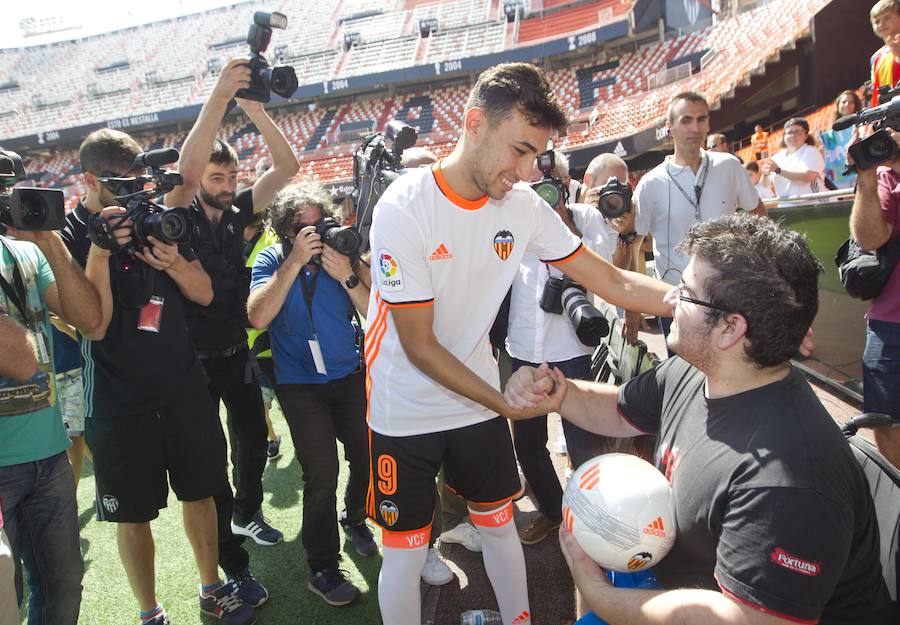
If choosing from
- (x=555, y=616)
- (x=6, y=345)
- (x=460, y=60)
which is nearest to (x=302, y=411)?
(x=6, y=345)

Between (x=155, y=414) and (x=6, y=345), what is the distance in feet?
2.64

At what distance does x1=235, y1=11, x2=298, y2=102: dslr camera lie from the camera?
9.41 feet

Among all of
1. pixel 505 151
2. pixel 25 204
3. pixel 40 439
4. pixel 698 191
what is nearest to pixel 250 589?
pixel 40 439

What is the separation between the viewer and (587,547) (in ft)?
5.35

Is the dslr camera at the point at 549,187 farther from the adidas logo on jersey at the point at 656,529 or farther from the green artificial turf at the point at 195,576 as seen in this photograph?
the green artificial turf at the point at 195,576

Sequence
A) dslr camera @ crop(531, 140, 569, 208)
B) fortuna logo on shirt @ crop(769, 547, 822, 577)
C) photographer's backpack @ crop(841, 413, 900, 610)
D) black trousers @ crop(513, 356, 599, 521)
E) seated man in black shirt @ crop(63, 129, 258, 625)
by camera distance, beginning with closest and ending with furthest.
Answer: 1. fortuna logo on shirt @ crop(769, 547, 822, 577)
2. photographer's backpack @ crop(841, 413, 900, 610)
3. seated man in black shirt @ crop(63, 129, 258, 625)
4. dslr camera @ crop(531, 140, 569, 208)
5. black trousers @ crop(513, 356, 599, 521)

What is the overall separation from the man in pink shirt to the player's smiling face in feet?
5.59

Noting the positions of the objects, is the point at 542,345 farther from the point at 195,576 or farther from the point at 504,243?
the point at 195,576

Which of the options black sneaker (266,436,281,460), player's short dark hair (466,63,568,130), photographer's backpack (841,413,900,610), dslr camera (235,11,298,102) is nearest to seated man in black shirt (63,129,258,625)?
dslr camera (235,11,298,102)

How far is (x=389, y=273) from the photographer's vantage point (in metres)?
1.94

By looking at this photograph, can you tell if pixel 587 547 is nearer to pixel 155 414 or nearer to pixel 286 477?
pixel 155 414

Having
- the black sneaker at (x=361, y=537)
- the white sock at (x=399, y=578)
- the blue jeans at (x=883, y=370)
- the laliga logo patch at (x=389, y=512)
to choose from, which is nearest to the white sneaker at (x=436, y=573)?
the black sneaker at (x=361, y=537)

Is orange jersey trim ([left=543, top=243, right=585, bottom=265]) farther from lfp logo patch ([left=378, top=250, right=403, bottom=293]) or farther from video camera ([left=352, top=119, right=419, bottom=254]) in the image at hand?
video camera ([left=352, top=119, right=419, bottom=254])

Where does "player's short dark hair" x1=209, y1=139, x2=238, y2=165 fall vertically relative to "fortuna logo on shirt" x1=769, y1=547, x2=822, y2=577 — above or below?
above
